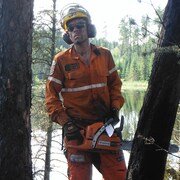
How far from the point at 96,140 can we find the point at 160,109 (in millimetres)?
968

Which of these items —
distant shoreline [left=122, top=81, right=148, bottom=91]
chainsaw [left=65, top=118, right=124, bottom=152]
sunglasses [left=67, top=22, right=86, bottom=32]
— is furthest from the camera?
distant shoreline [left=122, top=81, right=148, bottom=91]

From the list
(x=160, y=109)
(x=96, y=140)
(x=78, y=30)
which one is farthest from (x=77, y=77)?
(x=160, y=109)

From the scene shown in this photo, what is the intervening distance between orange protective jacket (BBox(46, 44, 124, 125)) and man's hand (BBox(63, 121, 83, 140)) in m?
0.07

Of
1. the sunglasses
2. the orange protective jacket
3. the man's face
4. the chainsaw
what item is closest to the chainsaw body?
the chainsaw

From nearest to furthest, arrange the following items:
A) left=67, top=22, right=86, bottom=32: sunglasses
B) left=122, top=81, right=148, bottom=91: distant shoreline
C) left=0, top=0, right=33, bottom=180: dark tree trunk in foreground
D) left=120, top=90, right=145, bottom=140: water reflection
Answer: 1. left=0, top=0, right=33, bottom=180: dark tree trunk in foreground
2. left=67, top=22, right=86, bottom=32: sunglasses
3. left=120, top=90, right=145, bottom=140: water reflection
4. left=122, top=81, right=148, bottom=91: distant shoreline

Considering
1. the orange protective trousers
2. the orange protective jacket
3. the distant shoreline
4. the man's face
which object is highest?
the man's face

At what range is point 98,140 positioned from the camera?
4414 mm

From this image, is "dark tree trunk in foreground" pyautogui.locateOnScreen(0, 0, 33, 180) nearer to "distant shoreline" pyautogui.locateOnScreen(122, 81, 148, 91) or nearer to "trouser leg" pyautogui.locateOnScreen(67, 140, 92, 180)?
"trouser leg" pyautogui.locateOnScreen(67, 140, 92, 180)

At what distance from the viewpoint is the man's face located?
4660 mm

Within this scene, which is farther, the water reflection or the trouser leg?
the water reflection

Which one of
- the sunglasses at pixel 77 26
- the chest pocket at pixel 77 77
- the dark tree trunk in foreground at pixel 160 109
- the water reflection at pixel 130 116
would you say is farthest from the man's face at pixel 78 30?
the water reflection at pixel 130 116

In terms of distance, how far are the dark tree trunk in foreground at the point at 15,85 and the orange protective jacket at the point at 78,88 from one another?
395mm

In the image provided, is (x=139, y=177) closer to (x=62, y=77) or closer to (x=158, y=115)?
(x=158, y=115)

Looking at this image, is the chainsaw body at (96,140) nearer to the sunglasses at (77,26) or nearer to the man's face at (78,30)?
the man's face at (78,30)
